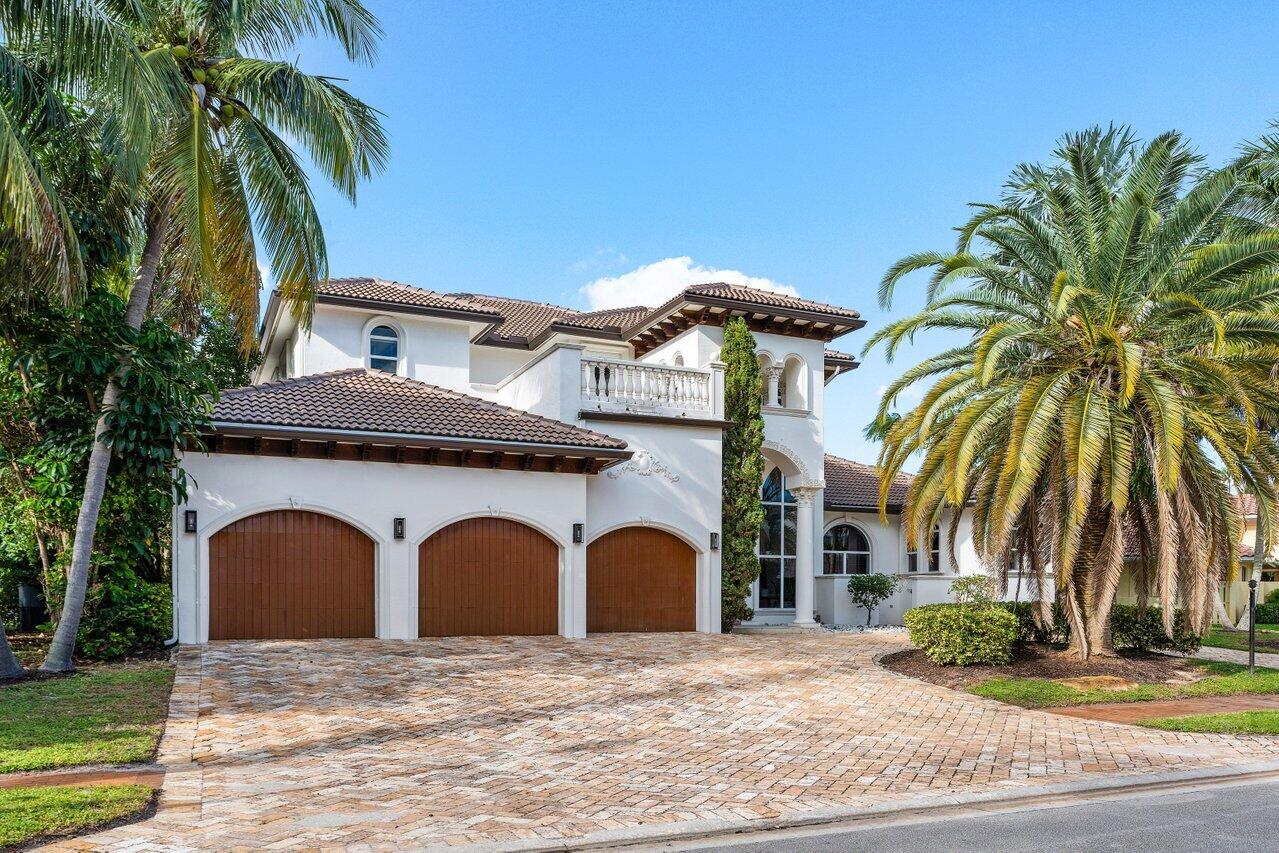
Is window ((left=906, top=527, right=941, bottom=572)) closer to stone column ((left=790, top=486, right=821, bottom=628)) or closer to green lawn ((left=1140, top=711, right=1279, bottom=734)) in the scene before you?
stone column ((left=790, top=486, right=821, bottom=628))

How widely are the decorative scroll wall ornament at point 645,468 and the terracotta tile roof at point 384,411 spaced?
2.79ft

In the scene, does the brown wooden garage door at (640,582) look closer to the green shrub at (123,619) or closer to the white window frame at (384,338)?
the white window frame at (384,338)

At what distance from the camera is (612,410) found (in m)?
21.1

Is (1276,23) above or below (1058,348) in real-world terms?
above

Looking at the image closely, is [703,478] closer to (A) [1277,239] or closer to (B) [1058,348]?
(B) [1058,348]

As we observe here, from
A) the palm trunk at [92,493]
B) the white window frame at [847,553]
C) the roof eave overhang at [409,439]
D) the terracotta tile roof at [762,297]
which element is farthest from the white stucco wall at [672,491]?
the palm trunk at [92,493]

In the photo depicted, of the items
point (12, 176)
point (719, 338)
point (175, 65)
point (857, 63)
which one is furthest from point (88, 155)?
point (719, 338)

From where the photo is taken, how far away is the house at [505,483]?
17266 millimetres

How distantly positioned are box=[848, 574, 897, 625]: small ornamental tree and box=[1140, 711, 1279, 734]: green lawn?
43.4ft

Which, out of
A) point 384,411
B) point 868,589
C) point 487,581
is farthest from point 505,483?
point 868,589

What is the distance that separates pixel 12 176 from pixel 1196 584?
16276 millimetres

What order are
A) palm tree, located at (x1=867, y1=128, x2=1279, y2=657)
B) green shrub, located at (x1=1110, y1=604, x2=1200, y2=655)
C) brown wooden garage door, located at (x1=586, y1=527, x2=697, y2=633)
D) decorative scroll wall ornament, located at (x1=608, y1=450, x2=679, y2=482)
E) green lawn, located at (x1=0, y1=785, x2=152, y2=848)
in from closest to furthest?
green lawn, located at (x1=0, y1=785, x2=152, y2=848), palm tree, located at (x1=867, y1=128, x2=1279, y2=657), green shrub, located at (x1=1110, y1=604, x2=1200, y2=655), brown wooden garage door, located at (x1=586, y1=527, x2=697, y2=633), decorative scroll wall ornament, located at (x1=608, y1=450, x2=679, y2=482)

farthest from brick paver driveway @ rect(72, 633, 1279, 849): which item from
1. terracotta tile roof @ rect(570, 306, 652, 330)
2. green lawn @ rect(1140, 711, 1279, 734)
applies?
terracotta tile roof @ rect(570, 306, 652, 330)

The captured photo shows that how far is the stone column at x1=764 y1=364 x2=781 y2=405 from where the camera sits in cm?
2478
